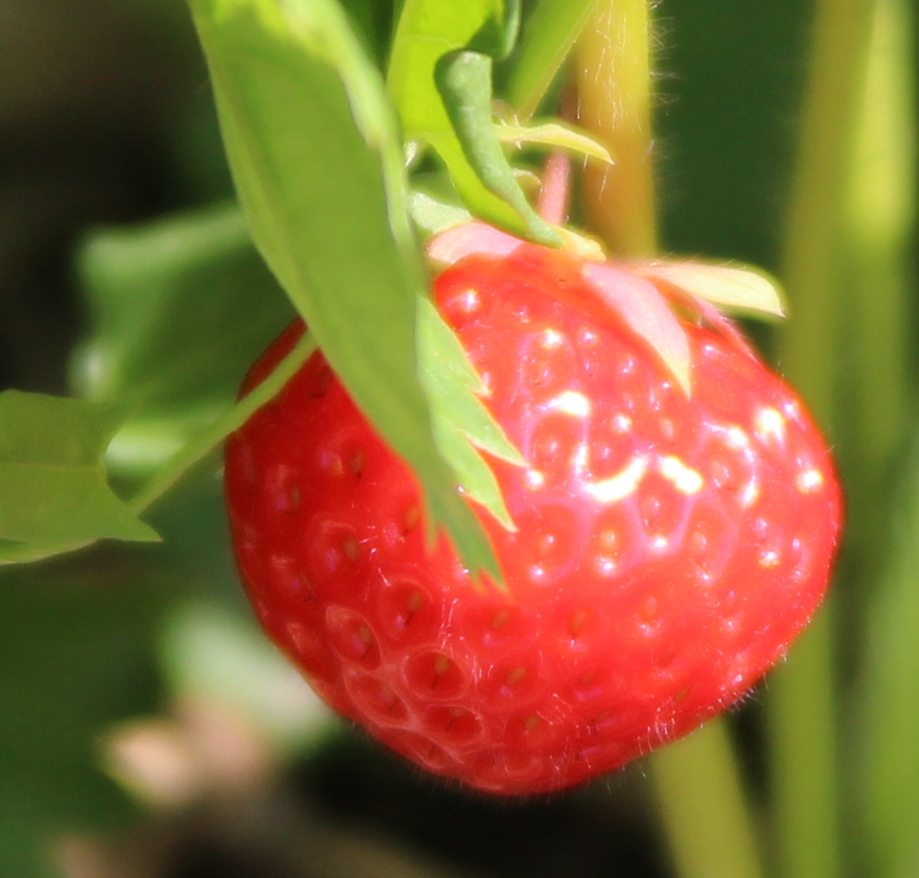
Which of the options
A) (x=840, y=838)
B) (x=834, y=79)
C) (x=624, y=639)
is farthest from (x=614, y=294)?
(x=840, y=838)

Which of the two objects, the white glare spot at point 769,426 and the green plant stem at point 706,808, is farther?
the green plant stem at point 706,808

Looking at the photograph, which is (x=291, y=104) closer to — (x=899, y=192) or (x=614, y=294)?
(x=614, y=294)

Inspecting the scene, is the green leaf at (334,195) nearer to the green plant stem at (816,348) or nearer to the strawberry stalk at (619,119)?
the strawberry stalk at (619,119)

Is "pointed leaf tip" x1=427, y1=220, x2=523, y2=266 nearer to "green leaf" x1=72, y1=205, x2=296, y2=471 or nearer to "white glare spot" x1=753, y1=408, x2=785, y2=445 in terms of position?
"white glare spot" x1=753, y1=408, x2=785, y2=445

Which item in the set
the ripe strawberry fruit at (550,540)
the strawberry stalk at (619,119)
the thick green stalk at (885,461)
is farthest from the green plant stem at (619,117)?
the thick green stalk at (885,461)

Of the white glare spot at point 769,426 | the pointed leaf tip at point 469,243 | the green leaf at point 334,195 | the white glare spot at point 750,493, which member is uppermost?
the green leaf at point 334,195

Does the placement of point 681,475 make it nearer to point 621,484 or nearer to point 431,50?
point 621,484
